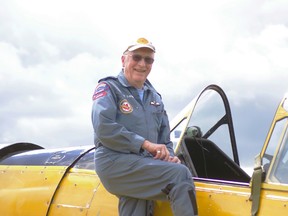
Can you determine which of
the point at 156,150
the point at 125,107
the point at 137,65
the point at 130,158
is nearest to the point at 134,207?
the point at 130,158

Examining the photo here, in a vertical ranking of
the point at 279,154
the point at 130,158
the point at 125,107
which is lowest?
the point at 130,158

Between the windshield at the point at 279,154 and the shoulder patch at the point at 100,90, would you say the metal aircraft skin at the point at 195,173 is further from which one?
the shoulder patch at the point at 100,90

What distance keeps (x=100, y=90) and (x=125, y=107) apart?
0.27 m

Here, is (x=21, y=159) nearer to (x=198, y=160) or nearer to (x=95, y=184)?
(x=95, y=184)

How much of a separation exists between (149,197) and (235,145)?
2.52 m

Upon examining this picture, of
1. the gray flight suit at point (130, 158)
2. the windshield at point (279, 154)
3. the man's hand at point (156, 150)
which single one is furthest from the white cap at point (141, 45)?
the windshield at point (279, 154)

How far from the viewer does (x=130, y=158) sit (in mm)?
4438

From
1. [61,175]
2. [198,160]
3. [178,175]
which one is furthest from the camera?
[198,160]

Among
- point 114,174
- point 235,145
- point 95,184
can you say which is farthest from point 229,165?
point 114,174

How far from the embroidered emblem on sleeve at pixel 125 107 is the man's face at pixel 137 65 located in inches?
10.6

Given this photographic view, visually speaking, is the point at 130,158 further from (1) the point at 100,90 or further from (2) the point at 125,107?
(1) the point at 100,90

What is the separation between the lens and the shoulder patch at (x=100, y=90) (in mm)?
4574

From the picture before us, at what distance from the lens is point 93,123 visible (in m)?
4.50

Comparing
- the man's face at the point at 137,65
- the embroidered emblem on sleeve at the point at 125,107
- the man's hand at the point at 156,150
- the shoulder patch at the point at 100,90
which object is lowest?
the man's hand at the point at 156,150
